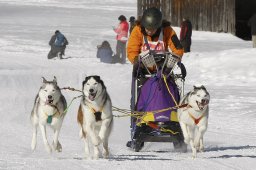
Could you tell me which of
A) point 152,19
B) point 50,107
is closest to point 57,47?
point 152,19

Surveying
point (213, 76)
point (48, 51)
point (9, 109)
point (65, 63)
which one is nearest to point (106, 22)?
point (48, 51)

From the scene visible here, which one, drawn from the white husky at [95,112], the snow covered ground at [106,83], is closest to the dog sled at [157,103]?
the snow covered ground at [106,83]

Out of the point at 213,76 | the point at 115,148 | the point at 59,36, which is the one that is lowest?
the point at 115,148

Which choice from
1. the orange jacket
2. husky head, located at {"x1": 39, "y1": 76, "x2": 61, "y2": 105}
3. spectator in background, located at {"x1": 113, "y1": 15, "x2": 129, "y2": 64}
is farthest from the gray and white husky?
spectator in background, located at {"x1": 113, "y1": 15, "x2": 129, "y2": 64}

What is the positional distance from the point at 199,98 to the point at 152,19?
1.32m

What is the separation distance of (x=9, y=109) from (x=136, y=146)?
5140 mm

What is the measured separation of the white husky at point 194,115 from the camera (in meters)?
7.71

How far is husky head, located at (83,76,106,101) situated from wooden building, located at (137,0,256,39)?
24.1 metres

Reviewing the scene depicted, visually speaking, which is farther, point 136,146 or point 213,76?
point 213,76

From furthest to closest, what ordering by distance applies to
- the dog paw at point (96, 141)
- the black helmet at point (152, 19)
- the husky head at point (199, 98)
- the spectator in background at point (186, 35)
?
the spectator in background at point (186, 35) < the black helmet at point (152, 19) < the husky head at point (199, 98) < the dog paw at point (96, 141)

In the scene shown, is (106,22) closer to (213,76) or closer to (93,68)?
(93,68)

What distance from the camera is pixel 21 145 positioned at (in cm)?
919

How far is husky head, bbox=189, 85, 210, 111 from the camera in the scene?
25.1 feet

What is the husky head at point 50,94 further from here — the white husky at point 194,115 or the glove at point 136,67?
the white husky at point 194,115
